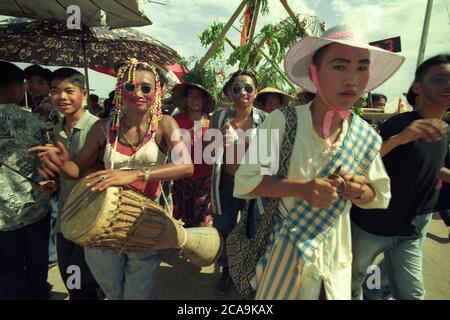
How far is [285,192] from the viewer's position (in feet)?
4.64

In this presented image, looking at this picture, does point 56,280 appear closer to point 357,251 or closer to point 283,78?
point 357,251

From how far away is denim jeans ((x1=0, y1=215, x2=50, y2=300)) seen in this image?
255 cm

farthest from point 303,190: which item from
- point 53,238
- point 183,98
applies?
point 53,238

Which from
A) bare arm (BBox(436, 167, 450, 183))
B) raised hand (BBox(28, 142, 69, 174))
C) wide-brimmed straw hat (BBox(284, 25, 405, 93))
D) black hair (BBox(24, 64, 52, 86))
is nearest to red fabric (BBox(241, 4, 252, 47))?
black hair (BBox(24, 64, 52, 86))

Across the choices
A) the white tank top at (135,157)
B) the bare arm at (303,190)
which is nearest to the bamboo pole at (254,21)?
the white tank top at (135,157)

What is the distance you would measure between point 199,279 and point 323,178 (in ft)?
8.63

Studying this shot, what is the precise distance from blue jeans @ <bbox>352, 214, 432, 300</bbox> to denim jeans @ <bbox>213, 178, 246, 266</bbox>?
137 cm

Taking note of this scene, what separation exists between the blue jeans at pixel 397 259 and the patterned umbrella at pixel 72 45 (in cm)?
398

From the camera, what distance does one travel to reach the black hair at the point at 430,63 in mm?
2147

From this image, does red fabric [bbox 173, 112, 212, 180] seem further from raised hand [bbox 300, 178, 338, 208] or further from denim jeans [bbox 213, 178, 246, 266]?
raised hand [bbox 300, 178, 338, 208]

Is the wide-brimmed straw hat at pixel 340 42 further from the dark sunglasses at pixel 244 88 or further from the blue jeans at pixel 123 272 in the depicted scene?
the blue jeans at pixel 123 272

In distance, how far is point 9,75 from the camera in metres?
2.50
